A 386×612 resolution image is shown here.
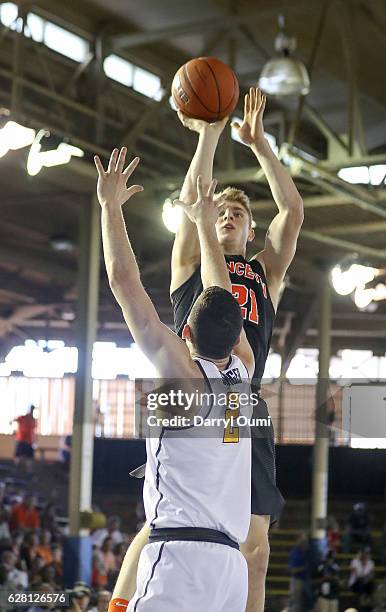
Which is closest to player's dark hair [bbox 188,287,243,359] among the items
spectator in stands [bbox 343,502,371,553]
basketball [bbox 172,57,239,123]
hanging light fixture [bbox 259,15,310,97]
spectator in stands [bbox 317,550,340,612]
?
basketball [bbox 172,57,239,123]

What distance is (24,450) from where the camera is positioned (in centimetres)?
2252

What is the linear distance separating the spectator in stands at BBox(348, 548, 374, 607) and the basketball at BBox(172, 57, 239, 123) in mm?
12840

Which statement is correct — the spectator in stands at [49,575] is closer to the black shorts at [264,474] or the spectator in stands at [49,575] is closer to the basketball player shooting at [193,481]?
the black shorts at [264,474]

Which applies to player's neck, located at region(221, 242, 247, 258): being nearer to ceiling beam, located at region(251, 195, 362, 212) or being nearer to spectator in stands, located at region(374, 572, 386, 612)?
ceiling beam, located at region(251, 195, 362, 212)

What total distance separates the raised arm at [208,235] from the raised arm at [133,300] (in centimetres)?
39

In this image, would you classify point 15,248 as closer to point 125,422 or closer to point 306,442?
point 125,422

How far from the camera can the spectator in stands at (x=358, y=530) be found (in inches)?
802

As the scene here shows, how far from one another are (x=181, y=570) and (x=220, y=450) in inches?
16.8

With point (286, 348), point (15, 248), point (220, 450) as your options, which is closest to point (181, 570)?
→ point (220, 450)

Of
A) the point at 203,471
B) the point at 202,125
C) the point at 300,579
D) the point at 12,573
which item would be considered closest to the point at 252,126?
the point at 202,125

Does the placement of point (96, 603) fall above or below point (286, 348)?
below

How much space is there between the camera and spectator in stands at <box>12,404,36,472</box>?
20938 millimetres

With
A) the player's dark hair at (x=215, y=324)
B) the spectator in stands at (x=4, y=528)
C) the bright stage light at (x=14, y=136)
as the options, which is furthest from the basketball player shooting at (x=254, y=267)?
the spectator in stands at (x=4, y=528)

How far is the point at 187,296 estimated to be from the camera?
16.8 ft
